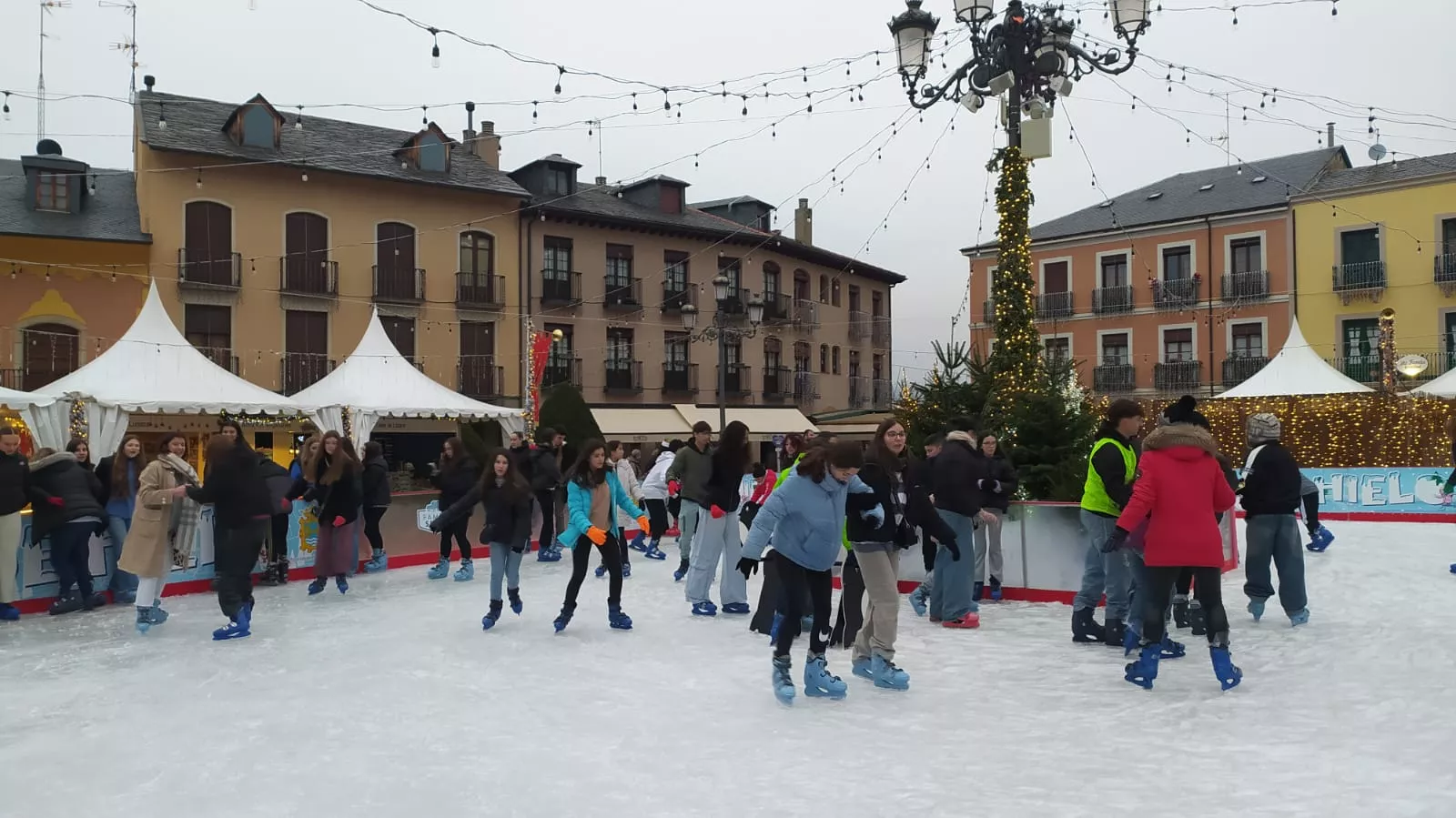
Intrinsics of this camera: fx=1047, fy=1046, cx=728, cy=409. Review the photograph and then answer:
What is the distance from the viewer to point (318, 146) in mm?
26844

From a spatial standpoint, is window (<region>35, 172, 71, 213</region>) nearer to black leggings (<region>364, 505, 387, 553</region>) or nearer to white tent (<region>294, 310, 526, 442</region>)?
white tent (<region>294, 310, 526, 442</region>)

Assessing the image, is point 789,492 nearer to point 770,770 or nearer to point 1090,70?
point 770,770

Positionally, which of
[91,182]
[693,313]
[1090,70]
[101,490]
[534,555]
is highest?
[91,182]

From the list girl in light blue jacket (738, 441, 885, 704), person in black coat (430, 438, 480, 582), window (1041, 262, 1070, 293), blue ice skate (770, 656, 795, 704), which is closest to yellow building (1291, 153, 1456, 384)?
window (1041, 262, 1070, 293)

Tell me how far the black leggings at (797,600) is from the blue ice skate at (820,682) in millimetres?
60

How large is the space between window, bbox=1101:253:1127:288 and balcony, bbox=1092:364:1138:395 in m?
2.76

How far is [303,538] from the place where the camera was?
1157 cm

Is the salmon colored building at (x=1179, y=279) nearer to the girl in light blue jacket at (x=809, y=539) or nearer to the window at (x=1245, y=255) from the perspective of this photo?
the window at (x=1245, y=255)

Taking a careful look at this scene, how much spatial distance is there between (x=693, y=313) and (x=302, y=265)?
12579mm

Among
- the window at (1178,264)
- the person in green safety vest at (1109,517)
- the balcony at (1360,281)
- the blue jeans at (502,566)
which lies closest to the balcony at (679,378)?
the window at (1178,264)

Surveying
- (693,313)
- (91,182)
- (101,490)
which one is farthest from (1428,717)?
(91,182)

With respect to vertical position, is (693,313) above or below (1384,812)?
above

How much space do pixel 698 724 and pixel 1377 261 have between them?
31465 millimetres

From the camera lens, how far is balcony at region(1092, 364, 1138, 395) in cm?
3375
